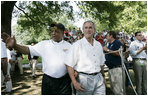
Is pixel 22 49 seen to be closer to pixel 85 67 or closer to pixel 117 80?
pixel 85 67

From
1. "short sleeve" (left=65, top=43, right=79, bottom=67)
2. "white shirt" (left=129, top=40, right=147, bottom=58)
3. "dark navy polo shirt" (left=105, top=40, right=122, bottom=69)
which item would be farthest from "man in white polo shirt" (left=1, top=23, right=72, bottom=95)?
"white shirt" (left=129, top=40, right=147, bottom=58)

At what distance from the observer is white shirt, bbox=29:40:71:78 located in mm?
2242

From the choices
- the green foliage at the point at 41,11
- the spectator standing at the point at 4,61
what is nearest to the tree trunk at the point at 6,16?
the green foliage at the point at 41,11

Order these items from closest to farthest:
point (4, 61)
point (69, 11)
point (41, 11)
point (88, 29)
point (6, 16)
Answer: point (88, 29) < point (4, 61) < point (6, 16) < point (41, 11) < point (69, 11)

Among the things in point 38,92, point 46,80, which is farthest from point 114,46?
point 38,92

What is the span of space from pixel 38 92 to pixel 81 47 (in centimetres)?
343

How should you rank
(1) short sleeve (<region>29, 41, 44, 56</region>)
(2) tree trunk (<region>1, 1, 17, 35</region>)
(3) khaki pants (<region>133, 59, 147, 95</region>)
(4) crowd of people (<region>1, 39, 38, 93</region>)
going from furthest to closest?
(2) tree trunk (<region>1, 1, 17, 35</region>), (3) khaki pants (<region>133, 59, 147, 95</region>), (4) crowd of people (<region>1, 39, 38, 93</region>), (1) short sleeve (<region>29, 41, 44, 56</region>)

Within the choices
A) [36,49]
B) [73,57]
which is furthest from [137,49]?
[36,49]

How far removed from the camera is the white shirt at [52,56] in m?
2.24

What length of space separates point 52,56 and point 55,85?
1.56 feet

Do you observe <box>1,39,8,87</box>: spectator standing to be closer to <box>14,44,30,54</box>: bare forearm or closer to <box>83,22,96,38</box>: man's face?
<box>14,44,30,54</box>: bare forearm

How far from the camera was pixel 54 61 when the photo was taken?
2.24 metres

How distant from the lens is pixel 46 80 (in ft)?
7.68

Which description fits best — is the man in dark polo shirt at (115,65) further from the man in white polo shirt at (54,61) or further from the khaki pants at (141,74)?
the man in white polo shirt at (54,61)
